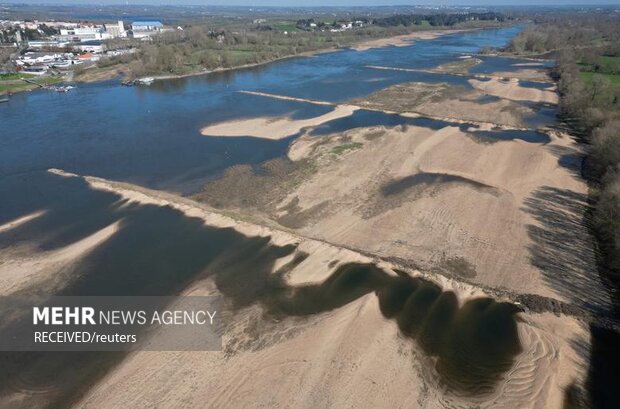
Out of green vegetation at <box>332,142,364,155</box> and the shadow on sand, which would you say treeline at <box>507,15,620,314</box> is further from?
green vegetation at <box>332,142,364,155</box>

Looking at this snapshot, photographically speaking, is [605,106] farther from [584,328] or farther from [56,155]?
[56,155]

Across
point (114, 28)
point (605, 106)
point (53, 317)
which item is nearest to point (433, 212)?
point (53, 317)

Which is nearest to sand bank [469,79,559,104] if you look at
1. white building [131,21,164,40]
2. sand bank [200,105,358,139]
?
sand bank [200,105,358,139]

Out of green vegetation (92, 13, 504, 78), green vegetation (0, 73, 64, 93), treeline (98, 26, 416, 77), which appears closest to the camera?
green vegetation (0, 73, 64, 93)

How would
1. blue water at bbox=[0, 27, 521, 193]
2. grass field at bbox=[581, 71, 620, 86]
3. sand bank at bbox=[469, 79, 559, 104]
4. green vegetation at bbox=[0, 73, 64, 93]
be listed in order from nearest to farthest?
blue water at bbox=[0, 27, 521, 193] → sand bank at bbox=[469, 79, 559, 104] → grass field at bbox=[581, 71, 620, 86] → green vegetation at bbox=[0, 73, 64, 93]

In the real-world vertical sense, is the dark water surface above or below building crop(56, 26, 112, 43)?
below

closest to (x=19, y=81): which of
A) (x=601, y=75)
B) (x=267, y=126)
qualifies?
(x=267, y=126)
